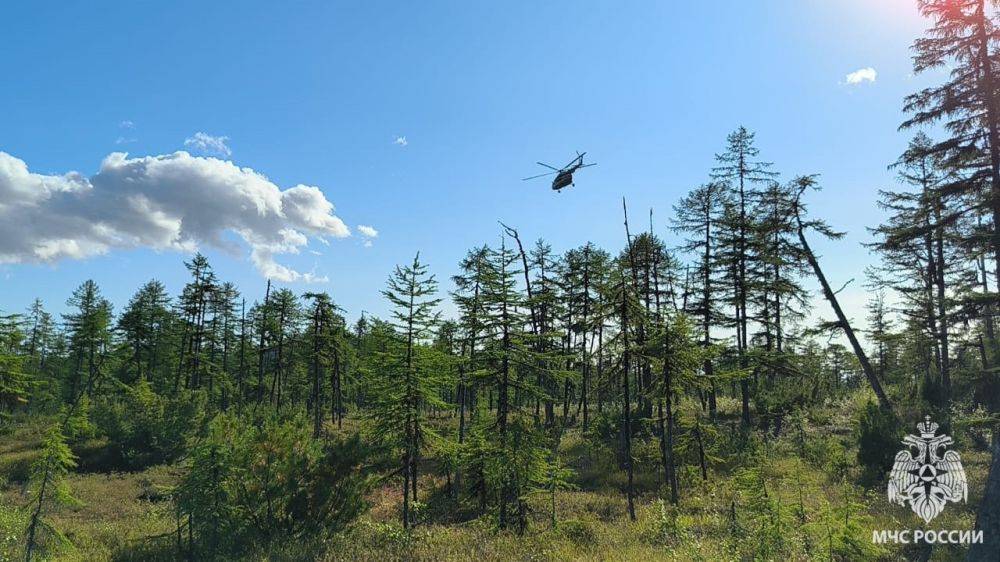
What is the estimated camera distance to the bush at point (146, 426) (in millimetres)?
26859

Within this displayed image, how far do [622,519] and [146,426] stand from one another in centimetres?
2802

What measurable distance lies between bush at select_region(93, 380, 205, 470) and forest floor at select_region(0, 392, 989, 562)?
2.65 metres

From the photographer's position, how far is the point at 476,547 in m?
11.6

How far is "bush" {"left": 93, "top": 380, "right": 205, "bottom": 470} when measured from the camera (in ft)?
88.1

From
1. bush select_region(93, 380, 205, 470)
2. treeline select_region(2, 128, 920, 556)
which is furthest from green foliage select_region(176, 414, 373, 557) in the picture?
bush select_region(93, 380, 205, 470)

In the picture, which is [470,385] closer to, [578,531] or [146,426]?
[578,531]

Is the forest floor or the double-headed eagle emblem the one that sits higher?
the double-headed eagle emblem

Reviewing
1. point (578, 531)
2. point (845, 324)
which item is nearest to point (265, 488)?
point (578, 531)

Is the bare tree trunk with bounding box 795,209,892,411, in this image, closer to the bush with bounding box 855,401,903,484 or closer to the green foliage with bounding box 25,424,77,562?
the bush with bounding box 855,401,903,484

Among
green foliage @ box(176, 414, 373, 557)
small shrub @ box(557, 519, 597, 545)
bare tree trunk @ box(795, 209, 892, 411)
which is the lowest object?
small shrub @ box(557, 519, 597, 545)

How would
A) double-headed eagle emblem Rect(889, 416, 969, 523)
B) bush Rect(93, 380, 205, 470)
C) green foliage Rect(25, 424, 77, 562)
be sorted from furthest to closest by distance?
bush Rect(93, 380, 205, 470) < double-headed eagle emblem Rect(889, 416, 969, 523) < green foliage Rect(25, 424, 77, 562)

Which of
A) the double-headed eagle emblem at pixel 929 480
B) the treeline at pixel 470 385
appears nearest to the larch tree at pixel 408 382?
the treeline at pixel 470 385

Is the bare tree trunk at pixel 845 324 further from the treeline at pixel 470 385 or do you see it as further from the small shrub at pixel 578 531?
the small shrub at pixel 578 531

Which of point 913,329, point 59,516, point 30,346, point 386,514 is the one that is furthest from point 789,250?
point 30,346
